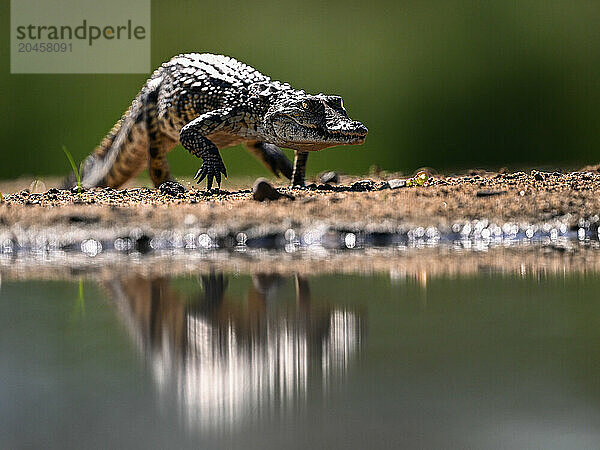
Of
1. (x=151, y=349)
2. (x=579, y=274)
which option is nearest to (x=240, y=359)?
(x=151, y=349)

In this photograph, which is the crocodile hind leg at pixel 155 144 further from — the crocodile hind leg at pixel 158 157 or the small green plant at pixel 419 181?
the small green plant at pixel 419 181

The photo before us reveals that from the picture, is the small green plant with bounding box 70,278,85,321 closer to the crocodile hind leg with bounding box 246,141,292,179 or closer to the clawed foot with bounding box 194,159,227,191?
the clawed foot with bounding box 194,159,227,191

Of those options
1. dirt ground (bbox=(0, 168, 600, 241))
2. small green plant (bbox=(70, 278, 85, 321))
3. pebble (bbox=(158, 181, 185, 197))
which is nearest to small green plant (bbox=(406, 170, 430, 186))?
dirt ground (bbox=(0, 168, 600, 241))

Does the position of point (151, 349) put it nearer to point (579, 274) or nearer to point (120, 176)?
point (579, 274)

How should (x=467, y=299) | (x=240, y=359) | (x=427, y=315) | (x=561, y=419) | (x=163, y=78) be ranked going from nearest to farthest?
(x=561, y=419)
(x=240, y=359)
(x=427, y=315)
(x=467, y=299)
(x=163, y=78)

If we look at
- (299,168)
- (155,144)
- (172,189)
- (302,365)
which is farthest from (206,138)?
(302,365)

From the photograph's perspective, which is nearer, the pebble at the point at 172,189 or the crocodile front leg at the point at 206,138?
the pebble at the point at 172,189

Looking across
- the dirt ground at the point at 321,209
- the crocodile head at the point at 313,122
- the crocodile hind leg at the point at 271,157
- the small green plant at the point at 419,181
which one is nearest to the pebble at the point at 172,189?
the dirt ground at the point at 321,209
